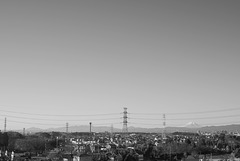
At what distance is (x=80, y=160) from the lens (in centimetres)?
2672

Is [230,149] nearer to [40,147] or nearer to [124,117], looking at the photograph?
[124,117]

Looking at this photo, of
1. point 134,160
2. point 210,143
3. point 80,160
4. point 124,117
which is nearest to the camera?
point 80,160

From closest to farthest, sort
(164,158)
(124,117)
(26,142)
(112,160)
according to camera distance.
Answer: (112,160), (164,158), (124,117), (26,142)

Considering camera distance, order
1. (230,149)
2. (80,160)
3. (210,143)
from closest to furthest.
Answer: (80,160), (230,149), (210,143)

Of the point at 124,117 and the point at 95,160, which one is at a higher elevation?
the point at 124,117

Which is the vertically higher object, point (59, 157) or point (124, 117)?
point (124, 117)

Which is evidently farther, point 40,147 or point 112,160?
point 40,147

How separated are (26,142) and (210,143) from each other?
26.6 metres

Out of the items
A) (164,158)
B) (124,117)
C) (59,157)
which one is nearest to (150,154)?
(164,158)

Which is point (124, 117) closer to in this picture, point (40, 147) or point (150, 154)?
point (150, 154)

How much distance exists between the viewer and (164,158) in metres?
34.6

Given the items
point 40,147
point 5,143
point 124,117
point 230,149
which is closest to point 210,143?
point 230,149

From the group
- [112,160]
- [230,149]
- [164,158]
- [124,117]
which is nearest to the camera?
[112,160]

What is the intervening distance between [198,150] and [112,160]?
1725 centimetres
